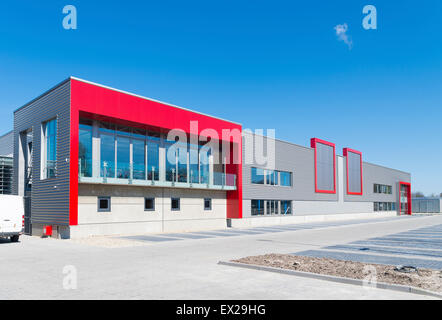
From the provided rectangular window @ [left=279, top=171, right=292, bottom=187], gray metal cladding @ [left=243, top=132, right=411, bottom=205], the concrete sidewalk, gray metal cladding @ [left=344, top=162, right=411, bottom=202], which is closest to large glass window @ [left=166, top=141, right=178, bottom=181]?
gray metal cladding @ [left=243, top=132, right=411, bottom=205]

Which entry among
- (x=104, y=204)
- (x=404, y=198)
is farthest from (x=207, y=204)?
(x=404, y=198)

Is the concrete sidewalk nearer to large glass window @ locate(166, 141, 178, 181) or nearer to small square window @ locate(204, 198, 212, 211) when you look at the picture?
large glass window @ locate(166, 141, 178, 181)

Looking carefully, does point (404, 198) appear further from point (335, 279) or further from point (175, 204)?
point (335, 279)

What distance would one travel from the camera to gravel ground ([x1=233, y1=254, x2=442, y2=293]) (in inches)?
317

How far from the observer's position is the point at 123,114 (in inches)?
872

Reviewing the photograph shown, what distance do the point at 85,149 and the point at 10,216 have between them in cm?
535

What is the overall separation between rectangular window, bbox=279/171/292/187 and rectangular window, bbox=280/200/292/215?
1655 mm

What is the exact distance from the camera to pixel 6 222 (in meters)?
17.2

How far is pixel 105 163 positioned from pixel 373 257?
1457cm

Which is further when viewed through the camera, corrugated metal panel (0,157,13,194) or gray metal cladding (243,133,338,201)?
gray metal cladding (243,133,338,201)

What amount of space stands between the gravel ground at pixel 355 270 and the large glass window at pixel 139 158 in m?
12.9

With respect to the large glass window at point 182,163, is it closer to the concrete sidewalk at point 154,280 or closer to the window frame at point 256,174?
the window frame at point 256,174
